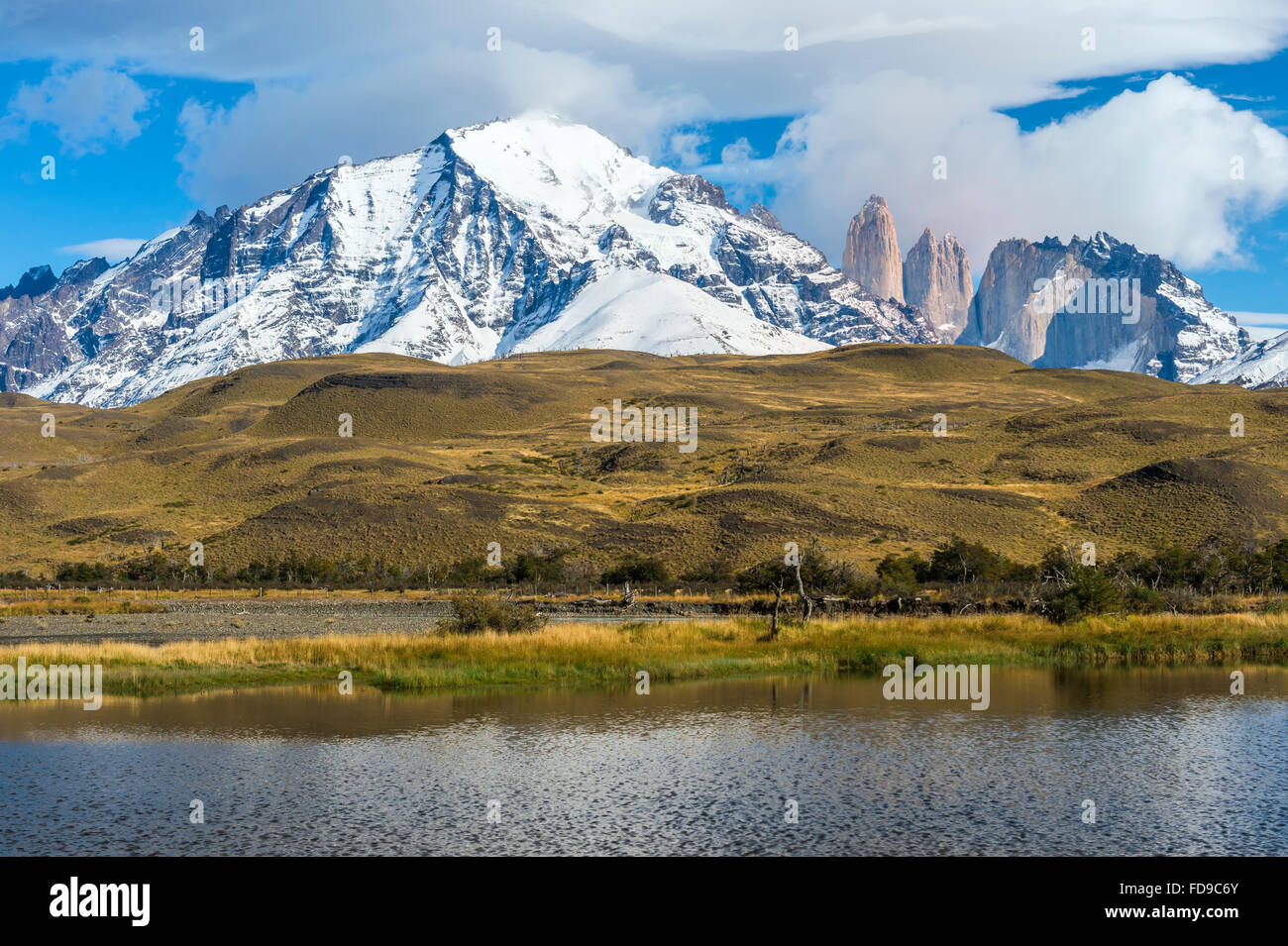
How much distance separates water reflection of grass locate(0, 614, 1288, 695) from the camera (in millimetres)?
41656

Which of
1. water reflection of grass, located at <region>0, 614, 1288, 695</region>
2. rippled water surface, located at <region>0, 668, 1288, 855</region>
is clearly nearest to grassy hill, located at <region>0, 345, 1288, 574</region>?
water reflection of grass, located at <region>0, 614, 1288, 695</region>

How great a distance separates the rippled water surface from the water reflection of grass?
2.52 meters

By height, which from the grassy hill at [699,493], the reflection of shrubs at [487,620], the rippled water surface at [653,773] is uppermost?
the grassy hill at [699,493]

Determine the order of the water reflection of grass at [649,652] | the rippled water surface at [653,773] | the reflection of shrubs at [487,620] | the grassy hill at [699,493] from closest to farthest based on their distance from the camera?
the rippled water surface at [653,773]
the water reflection of grass at [649,652]
the reflection of shrubs at [487,620]
the grassy hill at [699,493]

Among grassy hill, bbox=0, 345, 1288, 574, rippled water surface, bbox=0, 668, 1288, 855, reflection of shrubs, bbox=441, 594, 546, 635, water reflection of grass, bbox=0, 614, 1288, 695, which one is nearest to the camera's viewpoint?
rippled water surface, bbox=0, 668, 1288, 855

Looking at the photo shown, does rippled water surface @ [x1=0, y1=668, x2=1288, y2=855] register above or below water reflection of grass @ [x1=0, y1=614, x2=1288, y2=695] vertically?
below

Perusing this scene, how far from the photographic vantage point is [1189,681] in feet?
135

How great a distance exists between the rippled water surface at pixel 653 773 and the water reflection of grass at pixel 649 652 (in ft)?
8.27

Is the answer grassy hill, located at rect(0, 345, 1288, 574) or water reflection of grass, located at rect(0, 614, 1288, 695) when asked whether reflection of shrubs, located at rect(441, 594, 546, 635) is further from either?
grassy hill, located at rect(0, 345, 1288, 574)

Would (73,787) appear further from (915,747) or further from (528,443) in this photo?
(528,443)

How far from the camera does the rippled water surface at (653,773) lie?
76.3 ft

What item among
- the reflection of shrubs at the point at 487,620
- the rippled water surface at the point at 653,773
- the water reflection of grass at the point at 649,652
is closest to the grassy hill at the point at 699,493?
the water reflection of grass at the point at 649,652

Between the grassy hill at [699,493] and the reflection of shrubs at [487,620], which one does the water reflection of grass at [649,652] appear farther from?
the grassy hill at [699,493]

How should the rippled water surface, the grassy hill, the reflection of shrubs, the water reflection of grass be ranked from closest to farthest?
the rippled water surface, the water reflection of grass, the reflection of shrubs, the grassy hill
